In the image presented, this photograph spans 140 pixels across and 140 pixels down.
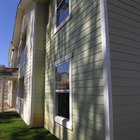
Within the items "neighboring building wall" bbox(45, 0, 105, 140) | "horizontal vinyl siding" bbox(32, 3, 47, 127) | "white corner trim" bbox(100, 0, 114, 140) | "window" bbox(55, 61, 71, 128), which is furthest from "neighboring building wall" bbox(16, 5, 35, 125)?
"white corner trim" bbox(100, 0, 114, 140)

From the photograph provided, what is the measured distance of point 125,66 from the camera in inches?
160

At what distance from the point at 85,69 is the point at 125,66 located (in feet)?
3.28

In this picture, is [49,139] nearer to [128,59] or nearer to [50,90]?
[50,90]

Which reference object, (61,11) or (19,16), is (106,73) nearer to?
(61,11)

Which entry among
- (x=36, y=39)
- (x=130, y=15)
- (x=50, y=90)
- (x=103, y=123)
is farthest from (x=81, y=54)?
(x=36, y=39)

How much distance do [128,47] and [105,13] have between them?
3.12 feet

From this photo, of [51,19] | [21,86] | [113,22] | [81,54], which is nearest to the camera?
[113,22]

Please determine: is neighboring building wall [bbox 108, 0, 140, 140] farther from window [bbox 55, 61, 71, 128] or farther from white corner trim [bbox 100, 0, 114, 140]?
window [bbox 55, 61, 71, 128]

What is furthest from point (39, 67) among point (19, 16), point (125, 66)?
point (19, 16)

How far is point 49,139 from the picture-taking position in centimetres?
610

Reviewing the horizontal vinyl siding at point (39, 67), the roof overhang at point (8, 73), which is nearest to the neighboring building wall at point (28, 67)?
the horizontal vinyl siding at point (39, 67)

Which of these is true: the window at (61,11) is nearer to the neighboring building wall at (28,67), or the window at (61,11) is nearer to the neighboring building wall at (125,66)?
the neighboring building wall at (28,67)

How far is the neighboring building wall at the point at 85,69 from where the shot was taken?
4.03 m

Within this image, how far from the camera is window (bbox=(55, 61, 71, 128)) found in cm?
564
